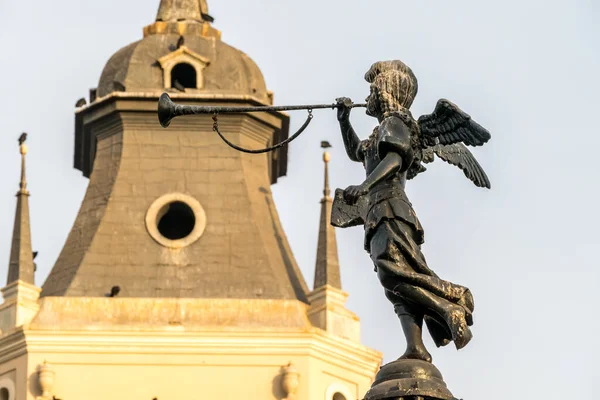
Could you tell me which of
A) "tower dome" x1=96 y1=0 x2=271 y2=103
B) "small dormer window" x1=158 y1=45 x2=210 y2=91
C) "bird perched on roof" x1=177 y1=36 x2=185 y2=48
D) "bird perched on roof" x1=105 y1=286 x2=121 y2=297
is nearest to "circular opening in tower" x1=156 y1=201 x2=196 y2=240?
"bird perched on roof" x1=105 y1=286 x2=121 y2=297

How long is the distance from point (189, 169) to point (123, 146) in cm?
236

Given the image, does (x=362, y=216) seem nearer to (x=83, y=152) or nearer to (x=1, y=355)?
(x=1, y=355)

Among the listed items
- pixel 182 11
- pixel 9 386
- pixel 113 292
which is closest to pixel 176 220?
pixel 113 292

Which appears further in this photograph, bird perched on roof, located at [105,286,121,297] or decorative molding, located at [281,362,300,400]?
bird perched on roof, located at [105,286,121,297]

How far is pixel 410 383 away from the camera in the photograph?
2273cm

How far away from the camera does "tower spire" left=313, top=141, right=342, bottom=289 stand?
84250 mm

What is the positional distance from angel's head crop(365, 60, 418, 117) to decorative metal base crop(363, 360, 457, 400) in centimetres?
232

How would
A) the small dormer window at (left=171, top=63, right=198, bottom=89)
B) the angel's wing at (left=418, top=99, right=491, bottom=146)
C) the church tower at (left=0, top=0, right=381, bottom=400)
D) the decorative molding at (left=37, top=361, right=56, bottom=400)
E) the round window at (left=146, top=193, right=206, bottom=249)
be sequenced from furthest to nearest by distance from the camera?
the small dormer window at (left=171, top=63, right=198, bottom=89) → the round window at (left=146, top=193, right=206, bottom=249) → the church tower at (left=0, top=0, right=381, bottom=400) → the decorative molding at (left=37, top=361, right=56, bottom=400) → the angel's wing at (left=418, top=99, right=491, bottom=146)

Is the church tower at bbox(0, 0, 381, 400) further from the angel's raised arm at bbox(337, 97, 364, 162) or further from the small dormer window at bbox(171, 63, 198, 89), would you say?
the angel's raised arm at bbox(337, 97, 364, 162)

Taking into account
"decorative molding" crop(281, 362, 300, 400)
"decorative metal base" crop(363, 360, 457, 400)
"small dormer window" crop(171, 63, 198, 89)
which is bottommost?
"decorative metal base" crop(363, 360, 457, 400)

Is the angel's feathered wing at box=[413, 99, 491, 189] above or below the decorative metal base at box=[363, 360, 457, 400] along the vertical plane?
above

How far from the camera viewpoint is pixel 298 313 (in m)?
83.9

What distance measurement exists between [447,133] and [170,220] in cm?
6406

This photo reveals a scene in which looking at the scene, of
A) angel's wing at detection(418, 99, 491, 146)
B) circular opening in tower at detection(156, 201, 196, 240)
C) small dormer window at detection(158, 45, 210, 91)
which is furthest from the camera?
small dormer window at detection(158, 45, 210, 91)
